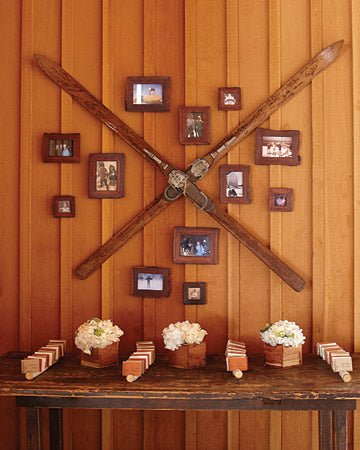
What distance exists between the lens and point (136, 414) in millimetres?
2473

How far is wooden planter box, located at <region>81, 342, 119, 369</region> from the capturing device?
6.89 feet

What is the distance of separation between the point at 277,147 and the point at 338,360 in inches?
49.4

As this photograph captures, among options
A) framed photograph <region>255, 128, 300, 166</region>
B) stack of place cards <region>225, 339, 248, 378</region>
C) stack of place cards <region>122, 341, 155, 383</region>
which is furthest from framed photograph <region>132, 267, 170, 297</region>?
framed photograph <region>255, 128, 300, 166</region>

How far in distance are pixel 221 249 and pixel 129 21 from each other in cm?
156

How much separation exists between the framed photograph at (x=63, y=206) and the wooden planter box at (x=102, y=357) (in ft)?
2.82

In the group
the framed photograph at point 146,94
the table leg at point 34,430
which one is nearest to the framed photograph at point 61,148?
the framed photograph at point 146,94

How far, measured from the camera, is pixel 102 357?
2.10 m

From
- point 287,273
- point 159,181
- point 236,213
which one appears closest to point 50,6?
point 159,181

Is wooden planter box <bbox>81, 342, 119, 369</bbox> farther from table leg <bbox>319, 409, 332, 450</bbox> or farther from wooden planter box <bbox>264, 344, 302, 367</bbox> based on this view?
table leg <bbox>319, 409, 332, 450</bbox>

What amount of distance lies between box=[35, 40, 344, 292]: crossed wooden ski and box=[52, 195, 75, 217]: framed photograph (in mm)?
309

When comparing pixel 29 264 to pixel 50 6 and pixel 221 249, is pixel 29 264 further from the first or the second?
pixel 50 6

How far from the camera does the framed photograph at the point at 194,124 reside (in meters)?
2.42

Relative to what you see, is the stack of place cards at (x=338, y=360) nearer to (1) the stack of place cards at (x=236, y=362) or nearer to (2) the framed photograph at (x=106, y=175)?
(1) the stack of place cards at (x=236, y=362)

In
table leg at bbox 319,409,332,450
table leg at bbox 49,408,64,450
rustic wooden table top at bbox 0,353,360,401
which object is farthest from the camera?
table leg at bbox 49,408,64,450
